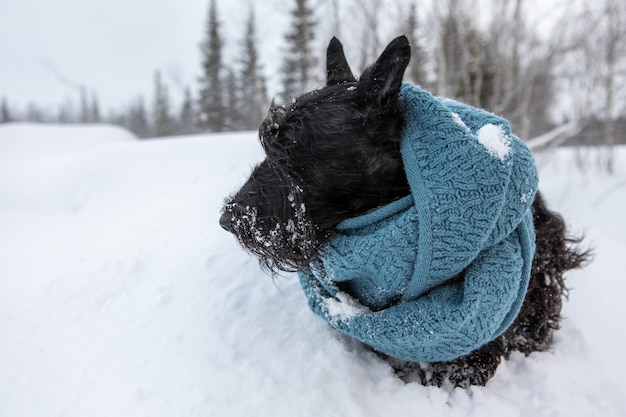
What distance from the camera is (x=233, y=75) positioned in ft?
95.1

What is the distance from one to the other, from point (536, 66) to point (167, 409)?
11.3 m

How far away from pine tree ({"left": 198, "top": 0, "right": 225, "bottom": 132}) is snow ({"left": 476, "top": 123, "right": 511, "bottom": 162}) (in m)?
28.7

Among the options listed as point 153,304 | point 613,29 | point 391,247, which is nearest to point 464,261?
point 391,247

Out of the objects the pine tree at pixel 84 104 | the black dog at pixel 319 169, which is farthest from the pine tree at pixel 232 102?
the pine tree at pixel 84 104

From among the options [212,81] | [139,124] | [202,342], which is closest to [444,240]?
[202,342]

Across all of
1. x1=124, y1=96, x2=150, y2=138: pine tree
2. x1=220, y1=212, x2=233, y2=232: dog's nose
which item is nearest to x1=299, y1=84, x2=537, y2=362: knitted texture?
x1=220, y1=212, x2=233, y2=232: dog's nose

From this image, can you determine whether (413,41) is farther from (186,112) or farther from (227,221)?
(186,112)

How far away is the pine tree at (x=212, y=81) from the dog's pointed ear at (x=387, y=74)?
93.5 ft

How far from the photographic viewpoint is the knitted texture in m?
1.46

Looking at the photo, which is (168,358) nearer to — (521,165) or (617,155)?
(521,165)

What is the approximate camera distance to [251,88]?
27109 millimetres

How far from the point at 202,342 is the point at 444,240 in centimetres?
132

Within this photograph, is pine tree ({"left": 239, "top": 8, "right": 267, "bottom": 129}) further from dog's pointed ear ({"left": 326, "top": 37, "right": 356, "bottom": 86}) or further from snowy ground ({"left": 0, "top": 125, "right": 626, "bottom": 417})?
dog's pointed ear ({"left": 326, "top": 37, "right": 356, "bottom": 86})

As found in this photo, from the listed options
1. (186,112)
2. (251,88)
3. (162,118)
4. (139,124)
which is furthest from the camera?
(139,124)
